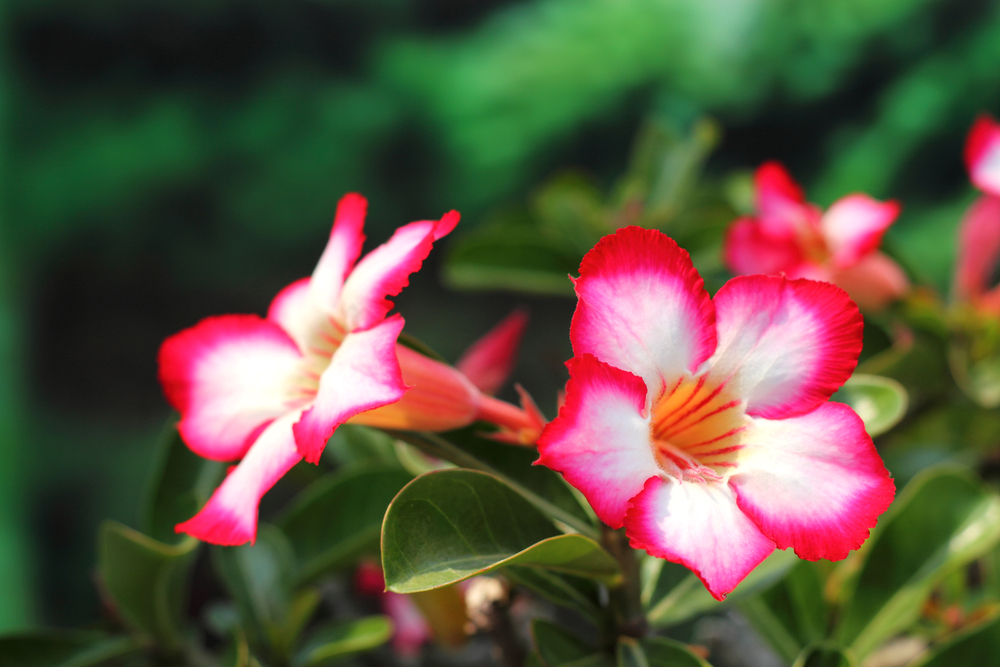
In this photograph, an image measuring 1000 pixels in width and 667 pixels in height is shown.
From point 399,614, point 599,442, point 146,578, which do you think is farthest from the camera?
point 399,614

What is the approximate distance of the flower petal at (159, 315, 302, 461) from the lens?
0.38 meters

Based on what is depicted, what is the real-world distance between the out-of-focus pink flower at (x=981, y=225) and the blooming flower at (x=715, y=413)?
1.31 feet

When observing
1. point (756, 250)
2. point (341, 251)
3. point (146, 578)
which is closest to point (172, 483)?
point (146, 578)

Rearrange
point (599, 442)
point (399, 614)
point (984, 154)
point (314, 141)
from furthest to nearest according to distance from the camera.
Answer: point (314, 141) → point (399, 614) → point (984, 154) → point (599, 442)

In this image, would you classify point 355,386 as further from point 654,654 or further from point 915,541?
point 915,541

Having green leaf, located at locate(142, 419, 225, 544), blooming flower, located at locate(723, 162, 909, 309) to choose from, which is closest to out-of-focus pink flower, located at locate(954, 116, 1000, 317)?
blooming flower, located at locate(723, 162, 909, 309)

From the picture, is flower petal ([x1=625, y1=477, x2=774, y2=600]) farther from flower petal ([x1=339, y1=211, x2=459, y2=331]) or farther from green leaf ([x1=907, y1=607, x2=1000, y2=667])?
green leaf ([x1=907, y1=607, x2=1000, y2=667])

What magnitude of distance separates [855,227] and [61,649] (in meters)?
0.71

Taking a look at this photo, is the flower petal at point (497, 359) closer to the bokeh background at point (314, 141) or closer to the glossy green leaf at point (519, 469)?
the glossy green leaf at point (519, 469)

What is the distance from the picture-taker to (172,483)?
56 cm

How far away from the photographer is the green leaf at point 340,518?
0.53m

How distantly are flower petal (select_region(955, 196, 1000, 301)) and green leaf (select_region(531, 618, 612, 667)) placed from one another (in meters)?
0.54

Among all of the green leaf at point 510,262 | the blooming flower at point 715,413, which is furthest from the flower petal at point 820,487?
the green leaf at point 510,262

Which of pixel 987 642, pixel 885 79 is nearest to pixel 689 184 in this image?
pixel 987 642
